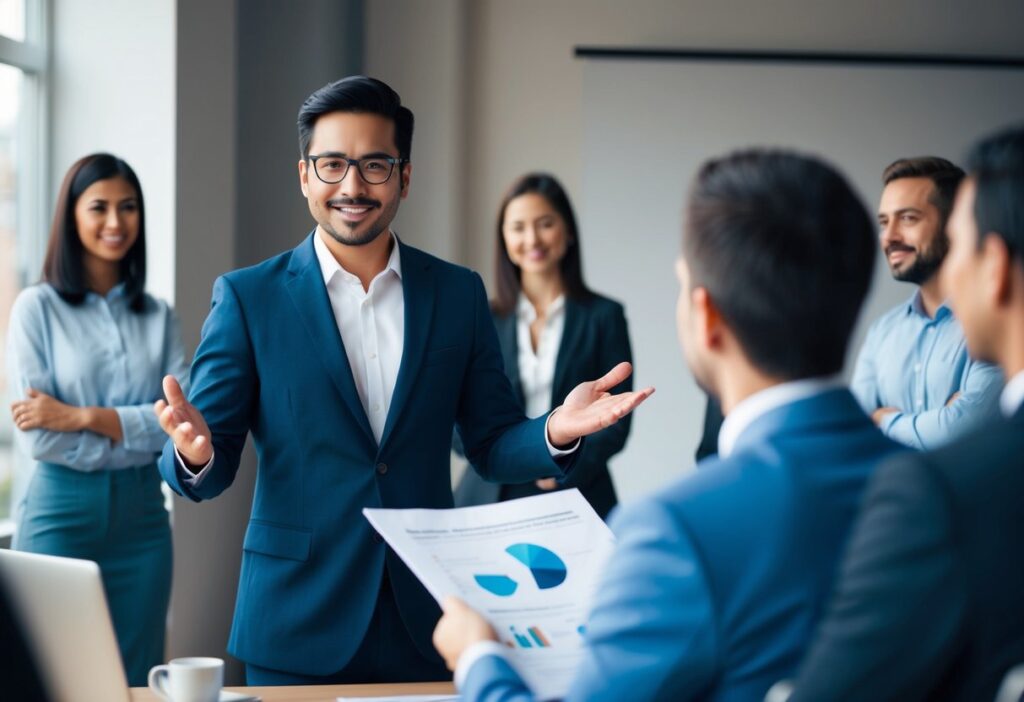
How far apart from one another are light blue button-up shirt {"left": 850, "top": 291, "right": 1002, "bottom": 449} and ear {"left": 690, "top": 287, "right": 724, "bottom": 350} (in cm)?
162

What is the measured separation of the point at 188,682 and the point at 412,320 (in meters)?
0.79

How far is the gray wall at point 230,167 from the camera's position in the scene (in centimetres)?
399

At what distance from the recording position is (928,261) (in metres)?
2.97

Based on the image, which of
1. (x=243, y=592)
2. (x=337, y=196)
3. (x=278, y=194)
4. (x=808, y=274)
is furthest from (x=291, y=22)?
(x=808, y=274)

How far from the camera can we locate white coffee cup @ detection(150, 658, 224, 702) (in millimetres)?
1612

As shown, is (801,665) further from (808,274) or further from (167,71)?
(167,71)

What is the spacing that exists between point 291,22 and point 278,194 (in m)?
0.74

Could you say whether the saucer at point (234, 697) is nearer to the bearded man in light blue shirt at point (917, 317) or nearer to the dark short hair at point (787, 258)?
the dark short hair at point (787, 258)

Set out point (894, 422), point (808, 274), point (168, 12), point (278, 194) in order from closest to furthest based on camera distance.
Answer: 1. point (808, 274)
2. point (894, 422)
3. point (168, 12)
4. point (278, 194)

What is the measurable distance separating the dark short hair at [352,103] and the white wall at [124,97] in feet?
6.42

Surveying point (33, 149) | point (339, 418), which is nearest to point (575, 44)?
point (33, 149)

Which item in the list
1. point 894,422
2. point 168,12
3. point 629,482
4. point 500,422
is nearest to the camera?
point 500,422

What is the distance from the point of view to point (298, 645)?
1.97 meters

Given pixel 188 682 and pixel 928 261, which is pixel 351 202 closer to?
pixel 188 682
